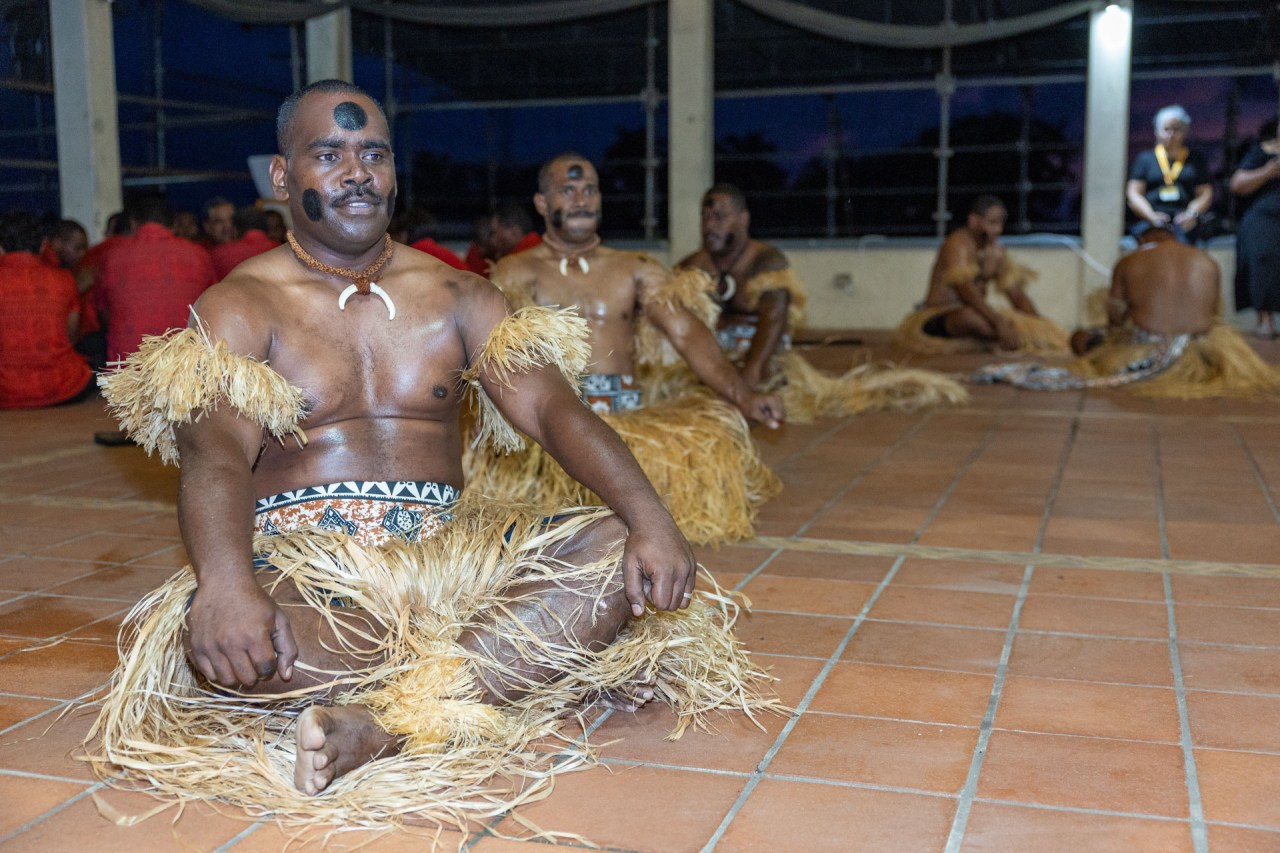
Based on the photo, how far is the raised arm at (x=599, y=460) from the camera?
212cm

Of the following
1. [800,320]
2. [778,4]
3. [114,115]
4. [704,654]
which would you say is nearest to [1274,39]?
[778,4]

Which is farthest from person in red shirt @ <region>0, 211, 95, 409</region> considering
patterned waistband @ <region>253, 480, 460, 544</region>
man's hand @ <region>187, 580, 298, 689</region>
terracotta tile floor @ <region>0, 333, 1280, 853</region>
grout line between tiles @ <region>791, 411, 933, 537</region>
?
man's hand @ <region>187, 580, 298, 689</region>

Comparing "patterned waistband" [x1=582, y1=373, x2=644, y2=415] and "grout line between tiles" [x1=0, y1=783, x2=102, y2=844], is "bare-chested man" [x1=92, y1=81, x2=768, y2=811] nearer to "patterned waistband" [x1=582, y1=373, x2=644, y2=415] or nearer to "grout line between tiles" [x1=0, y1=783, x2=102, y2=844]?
"grout line between tiles" [x1=0, y1=783, x2=102, y2=844]

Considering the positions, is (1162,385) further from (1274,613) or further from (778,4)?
(778,4)

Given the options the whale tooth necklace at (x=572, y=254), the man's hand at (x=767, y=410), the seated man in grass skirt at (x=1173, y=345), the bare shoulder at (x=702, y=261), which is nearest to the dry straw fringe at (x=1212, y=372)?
the seated man in grass skirt at (x=1173, y=345)

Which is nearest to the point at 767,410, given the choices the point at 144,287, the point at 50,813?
the point at 50,813

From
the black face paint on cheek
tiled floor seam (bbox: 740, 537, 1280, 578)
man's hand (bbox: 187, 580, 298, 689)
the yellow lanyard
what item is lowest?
tiled floor seam (bbox: 740, 537, 1280, 578)

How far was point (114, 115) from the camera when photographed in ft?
31.5

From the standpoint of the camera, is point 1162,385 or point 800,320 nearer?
point 800,320

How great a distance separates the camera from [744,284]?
230 inches

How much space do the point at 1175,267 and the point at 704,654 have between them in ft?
17.6

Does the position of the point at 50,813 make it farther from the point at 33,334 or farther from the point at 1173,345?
the point at 1173,345

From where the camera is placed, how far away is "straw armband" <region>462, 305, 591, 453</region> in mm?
2395

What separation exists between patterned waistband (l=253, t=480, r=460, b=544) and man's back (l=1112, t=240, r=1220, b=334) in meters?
5.49
